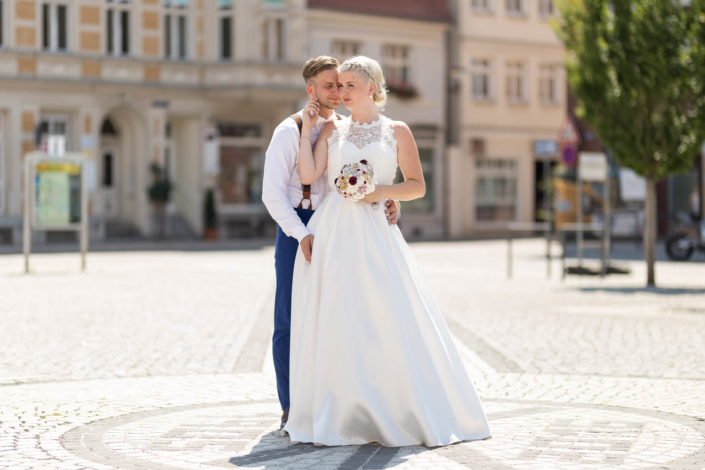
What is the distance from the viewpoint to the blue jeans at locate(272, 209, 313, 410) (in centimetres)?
635

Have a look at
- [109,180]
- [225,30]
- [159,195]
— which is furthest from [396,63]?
[109,180]

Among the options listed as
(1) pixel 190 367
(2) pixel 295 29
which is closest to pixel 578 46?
(1) pixel 190 367

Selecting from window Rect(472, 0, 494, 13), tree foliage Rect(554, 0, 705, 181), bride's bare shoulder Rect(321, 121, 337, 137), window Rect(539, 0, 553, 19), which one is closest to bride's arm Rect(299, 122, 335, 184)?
bride's bare shoulder Rect(321, 121, 337, 137)

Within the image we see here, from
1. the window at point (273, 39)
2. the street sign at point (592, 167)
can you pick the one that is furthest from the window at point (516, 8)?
the street sign at point (592, 167)

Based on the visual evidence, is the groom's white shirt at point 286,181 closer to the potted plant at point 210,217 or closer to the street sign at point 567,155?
the street sign at point 567,155

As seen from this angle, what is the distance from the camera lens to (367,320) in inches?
237

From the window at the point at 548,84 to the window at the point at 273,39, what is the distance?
1183 cm

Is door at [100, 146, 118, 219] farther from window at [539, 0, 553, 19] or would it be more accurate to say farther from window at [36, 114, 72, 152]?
window at [539, 0, 553, 19]

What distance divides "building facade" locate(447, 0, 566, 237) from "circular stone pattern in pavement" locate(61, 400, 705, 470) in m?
35.0

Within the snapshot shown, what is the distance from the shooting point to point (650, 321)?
12.4 metres

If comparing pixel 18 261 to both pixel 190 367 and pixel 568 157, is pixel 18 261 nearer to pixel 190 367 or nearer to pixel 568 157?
pixel 568 157

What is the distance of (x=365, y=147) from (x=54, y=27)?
2954 cm

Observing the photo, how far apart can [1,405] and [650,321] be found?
736 cm

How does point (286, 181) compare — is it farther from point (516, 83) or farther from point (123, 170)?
point (516, 83)
